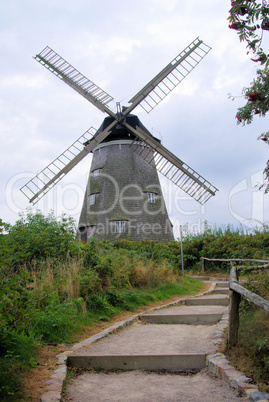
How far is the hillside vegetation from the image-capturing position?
375 cm

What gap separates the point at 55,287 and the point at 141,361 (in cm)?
238

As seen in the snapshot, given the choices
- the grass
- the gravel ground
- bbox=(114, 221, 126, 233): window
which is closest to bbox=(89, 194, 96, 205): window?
bbox=(114, 221, 126, 233): window

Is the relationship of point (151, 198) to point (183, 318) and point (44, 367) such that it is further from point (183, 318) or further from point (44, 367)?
point (44, 367)

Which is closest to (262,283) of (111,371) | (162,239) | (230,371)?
(230,371)

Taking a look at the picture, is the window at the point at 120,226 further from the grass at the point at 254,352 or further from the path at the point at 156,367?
the grass at the point at 254,352

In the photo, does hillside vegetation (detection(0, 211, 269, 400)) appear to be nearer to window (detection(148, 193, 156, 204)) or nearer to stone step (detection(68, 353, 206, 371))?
stone step (detection(68, 353, 206, 371))

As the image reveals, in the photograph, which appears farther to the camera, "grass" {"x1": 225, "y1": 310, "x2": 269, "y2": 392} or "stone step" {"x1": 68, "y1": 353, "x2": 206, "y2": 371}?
"stone step" {"x1": 68, "y1": 353, "x2": 206, "y2": 371}

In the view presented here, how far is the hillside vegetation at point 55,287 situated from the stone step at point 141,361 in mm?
552

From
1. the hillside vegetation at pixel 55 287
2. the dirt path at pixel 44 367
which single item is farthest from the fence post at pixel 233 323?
the dirt path at pixel 44 367

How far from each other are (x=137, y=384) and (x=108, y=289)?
373 centimetres

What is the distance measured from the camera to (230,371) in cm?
336

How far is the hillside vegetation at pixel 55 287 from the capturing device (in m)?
3.75

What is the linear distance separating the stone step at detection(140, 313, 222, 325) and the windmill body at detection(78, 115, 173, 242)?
11.3 meters

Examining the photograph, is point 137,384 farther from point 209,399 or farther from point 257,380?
point 257,380
